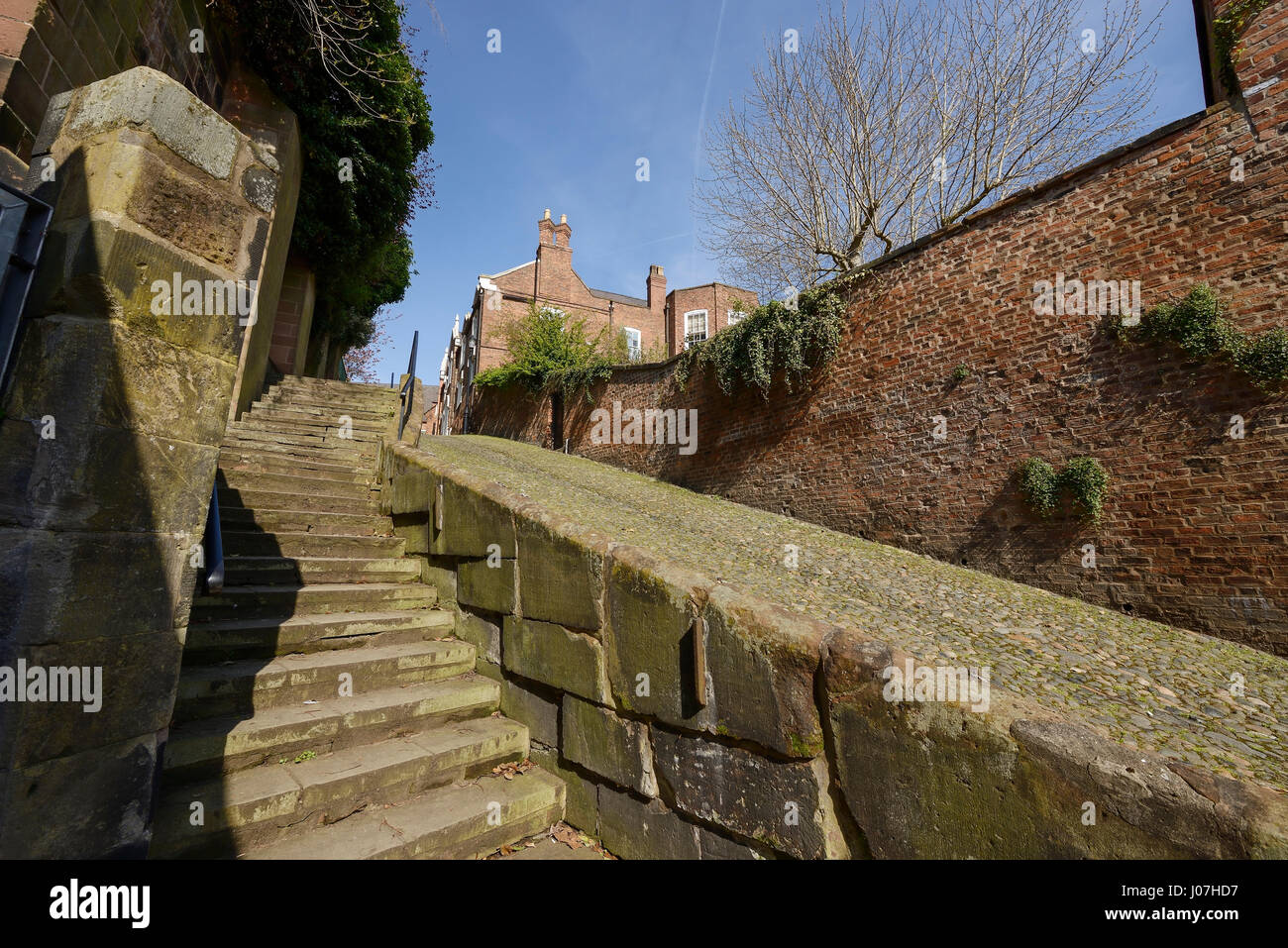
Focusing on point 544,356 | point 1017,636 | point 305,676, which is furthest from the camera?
point 544,356

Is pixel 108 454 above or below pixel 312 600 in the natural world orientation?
above

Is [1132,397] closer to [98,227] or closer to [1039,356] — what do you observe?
[1039,356]

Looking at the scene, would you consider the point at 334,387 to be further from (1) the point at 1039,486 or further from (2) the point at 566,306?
(2) the point at 566,306

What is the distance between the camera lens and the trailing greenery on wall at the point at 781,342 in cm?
847

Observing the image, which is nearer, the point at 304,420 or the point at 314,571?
the point at 314,571

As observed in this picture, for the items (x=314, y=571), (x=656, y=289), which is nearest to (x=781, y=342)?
(x=314, y=571)

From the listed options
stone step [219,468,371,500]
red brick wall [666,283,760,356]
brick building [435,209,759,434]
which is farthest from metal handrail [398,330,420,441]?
red brick wall [666,283,760,356]

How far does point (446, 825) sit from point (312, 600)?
216cm

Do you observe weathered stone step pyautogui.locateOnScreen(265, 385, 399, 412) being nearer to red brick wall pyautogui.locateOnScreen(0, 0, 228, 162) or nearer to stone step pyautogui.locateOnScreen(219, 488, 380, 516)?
stone step pyautogui.locateOnScreen(219, 488, 380, 516)

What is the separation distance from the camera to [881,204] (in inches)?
464

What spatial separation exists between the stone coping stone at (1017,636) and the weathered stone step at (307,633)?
117cm

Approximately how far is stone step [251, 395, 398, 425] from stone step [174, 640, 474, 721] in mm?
6012

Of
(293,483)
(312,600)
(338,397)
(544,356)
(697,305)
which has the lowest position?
(312,600)

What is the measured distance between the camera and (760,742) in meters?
2.35
